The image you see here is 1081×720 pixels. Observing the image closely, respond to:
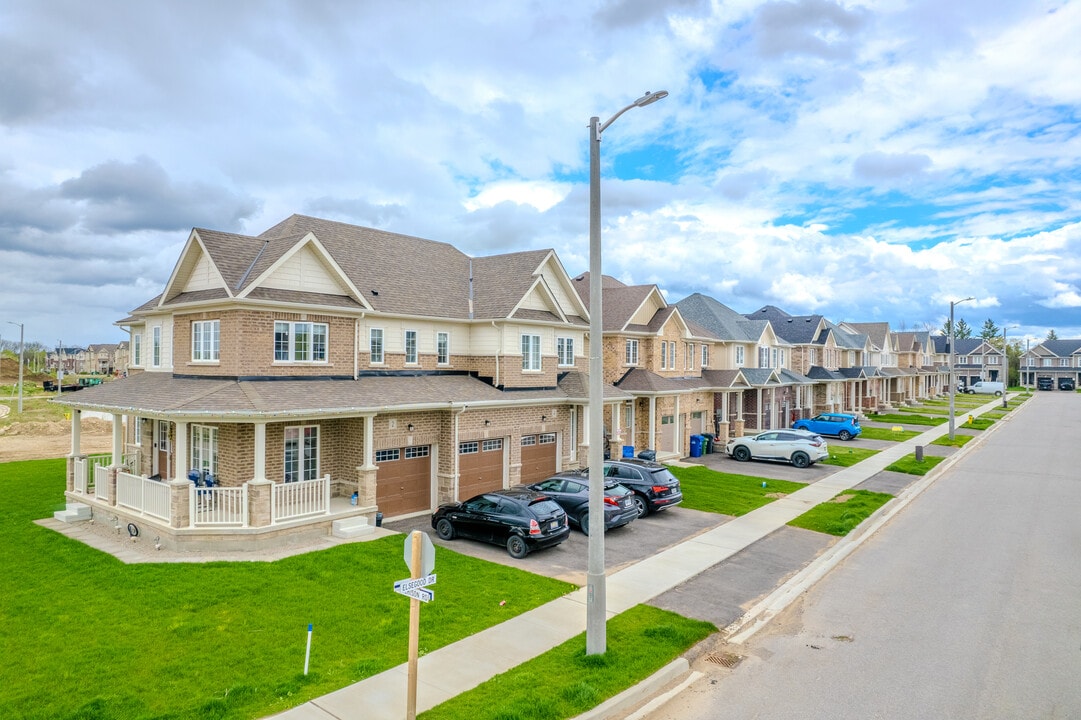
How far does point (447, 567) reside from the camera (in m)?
14.3

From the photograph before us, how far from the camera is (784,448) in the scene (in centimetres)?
3142

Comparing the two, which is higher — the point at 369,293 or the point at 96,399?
the point at 369,293

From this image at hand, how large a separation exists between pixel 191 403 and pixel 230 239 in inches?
229

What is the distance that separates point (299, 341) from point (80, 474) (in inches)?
336

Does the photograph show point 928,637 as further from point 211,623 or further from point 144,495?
point 144,495


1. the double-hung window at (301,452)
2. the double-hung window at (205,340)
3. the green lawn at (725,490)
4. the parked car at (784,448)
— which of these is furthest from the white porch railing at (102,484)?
the parked car at (784,448)

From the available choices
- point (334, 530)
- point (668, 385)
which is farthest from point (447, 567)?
point (668, 385)

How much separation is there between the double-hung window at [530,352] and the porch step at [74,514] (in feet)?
47.3

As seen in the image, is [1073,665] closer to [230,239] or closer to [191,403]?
[191,403]

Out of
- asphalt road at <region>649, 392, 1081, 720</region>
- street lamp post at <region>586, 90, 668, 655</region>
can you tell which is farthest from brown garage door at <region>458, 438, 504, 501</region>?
street lamp post at <region>586, 90, 668, 655</region>

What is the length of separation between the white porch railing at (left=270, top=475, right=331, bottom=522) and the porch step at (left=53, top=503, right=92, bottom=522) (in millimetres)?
7107

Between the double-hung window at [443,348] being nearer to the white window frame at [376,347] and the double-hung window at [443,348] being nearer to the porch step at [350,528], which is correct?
the white window frame at [376,347]

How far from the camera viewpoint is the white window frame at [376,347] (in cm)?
2044

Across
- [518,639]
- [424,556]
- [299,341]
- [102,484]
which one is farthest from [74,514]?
[424,556]
